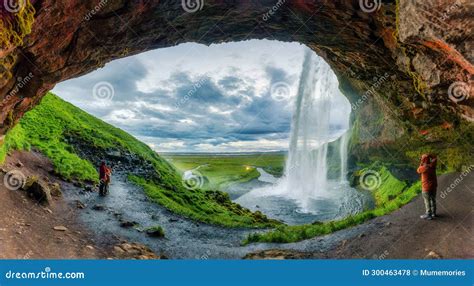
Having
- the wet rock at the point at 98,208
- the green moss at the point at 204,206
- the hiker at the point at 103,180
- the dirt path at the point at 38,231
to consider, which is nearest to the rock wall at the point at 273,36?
the dirt path at the point at 38,231

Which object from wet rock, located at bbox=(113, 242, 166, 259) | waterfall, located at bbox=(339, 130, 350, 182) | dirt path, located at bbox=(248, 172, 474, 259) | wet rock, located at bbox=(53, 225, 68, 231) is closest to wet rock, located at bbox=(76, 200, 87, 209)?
wet rock, located at bbox=(53, 225, 68, 231)

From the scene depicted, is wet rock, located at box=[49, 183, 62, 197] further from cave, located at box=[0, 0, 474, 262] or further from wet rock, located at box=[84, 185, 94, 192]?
cave, located at box=[0, 0, 474, 262]

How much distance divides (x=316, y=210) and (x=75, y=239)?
1943 centimetres

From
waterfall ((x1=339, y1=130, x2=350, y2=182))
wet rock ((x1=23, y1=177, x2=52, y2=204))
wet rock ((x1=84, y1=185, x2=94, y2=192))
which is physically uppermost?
waterfall ((x1=339, y1=130, x2=350, y2=182))

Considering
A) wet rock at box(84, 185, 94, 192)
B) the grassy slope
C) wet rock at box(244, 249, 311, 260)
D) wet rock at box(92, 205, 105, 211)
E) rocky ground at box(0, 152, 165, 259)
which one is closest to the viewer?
rocky ground at box(0, 152, 165, 259)

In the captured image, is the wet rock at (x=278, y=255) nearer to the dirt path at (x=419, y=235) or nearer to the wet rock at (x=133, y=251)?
the dirt path at (x=419, y=235)

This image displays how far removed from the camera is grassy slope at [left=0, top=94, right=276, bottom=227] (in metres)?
17.3

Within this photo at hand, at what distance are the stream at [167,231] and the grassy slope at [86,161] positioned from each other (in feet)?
5.21

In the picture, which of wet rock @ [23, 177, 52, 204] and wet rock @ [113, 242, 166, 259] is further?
wet rock @ [23, 177, 52, 204]

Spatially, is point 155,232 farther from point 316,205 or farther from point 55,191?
point 316,205

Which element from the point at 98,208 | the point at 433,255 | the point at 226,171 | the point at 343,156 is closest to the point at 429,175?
the point at 433,255

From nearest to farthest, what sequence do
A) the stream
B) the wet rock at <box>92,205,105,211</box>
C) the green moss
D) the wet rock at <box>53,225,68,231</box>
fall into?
the wet rock at <box>53,225,68,231</box> < the stream < the wet rock at <box>92,205,105,211</box> < the green moss

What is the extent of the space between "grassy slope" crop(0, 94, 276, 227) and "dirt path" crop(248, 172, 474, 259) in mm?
7293

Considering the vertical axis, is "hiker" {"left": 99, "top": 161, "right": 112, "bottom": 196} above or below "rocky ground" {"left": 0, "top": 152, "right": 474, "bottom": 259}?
above
